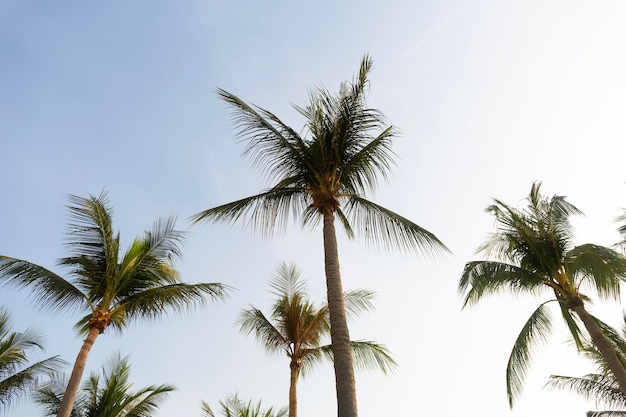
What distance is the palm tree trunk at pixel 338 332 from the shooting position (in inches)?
245

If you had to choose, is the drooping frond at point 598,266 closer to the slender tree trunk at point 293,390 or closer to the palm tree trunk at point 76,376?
the slender tree trunk at point 293,390

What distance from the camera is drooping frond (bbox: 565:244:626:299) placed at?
10914mm

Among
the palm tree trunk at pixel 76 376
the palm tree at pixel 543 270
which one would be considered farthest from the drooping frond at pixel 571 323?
the palm tree trunk at pixel 76 376

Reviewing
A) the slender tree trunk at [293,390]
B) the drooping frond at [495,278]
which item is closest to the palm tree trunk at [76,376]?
the slender tree trunk at [293,390]

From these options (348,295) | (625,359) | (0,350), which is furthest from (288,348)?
(625,359)

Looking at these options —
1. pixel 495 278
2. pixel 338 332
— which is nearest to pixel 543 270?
pixel 495 278

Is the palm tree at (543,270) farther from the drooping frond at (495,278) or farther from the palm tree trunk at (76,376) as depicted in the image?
the palm tree trunk at (76,376)

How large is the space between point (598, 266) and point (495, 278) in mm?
2552

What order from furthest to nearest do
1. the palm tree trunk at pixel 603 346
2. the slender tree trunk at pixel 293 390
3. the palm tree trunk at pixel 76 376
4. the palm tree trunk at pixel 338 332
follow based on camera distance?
the slender tree trunk at pixel 293 390
the palm tree trunk at pixel 603 346
the palm tree trunk at pixel 76 376
the palm tree trunk at pixel 338 332

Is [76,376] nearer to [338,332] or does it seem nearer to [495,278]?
[338,332]

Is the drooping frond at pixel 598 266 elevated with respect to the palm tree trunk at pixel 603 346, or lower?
elevated

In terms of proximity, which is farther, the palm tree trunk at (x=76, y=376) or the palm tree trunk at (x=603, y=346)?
the palm tree trunk at (x=603, y=346)

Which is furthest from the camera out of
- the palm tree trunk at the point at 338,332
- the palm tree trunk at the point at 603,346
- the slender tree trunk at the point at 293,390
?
the slender tree trunk at the point at 293,390

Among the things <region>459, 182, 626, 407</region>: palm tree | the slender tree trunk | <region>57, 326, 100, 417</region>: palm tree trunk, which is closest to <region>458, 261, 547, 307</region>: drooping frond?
<region>459, 182, 626, 407</region>: palm tree
